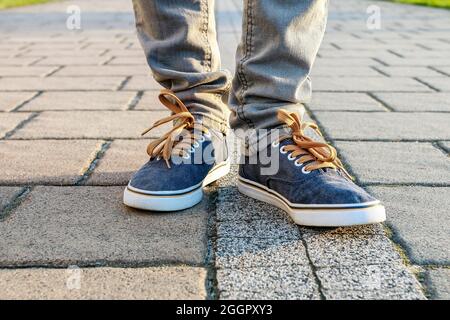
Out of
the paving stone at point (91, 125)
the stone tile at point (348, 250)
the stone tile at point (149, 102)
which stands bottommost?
the stone tile at point (149, 102)

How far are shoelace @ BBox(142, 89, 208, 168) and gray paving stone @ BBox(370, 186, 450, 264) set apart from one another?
0.51 meters

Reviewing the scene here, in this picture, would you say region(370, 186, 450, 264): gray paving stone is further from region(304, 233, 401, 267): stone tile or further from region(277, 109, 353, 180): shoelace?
region(277, 109, 353, 180): shoelace

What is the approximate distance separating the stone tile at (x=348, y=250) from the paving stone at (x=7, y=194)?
2.48 ft

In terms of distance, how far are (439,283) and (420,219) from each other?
319 mm

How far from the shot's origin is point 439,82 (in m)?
3.05

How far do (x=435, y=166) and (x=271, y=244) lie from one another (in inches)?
30.2

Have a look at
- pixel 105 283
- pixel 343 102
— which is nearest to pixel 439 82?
pixel 343 102

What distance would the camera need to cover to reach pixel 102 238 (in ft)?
4.24

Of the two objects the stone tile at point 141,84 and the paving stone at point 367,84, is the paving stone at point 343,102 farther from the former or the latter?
the stone tile at point 141,84

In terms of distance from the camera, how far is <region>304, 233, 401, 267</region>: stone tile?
1191 millimetres

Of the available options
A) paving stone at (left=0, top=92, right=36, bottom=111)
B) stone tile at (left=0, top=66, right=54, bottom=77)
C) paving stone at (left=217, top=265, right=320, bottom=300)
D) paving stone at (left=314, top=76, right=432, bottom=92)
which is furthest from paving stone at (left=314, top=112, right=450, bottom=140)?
stone tile at (left=0, top=66, right=54, bottom=77)

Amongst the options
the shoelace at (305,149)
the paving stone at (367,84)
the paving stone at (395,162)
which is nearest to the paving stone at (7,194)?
the shoelace at (305,149)

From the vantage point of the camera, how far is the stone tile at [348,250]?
1191mm
